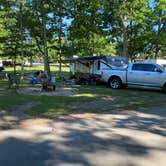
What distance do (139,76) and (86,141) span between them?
450 inches

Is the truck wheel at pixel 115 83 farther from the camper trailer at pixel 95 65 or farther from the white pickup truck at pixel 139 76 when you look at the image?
the camper trailer at pixel 95 65

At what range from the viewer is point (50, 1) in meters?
26.5

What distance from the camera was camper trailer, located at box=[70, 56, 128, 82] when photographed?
21.0 m

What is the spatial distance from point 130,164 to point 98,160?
544 mm

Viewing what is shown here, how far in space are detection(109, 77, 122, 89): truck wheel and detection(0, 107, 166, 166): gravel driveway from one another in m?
8.83

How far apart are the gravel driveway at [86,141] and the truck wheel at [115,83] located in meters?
8.83

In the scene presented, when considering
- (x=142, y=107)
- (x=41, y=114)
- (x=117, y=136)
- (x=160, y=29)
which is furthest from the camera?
(x=160, y=29)

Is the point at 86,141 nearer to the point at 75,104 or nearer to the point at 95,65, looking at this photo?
the point at 75,104

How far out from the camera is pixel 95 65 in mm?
21703

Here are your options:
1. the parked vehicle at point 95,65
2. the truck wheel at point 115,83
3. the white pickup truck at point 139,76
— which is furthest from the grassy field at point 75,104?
the parked vehicle at point 95,65

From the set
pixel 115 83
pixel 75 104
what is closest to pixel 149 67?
pixel 115 83

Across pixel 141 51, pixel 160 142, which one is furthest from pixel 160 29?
pixel 160 142

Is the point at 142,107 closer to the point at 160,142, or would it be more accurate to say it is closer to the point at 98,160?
the point at 160,142

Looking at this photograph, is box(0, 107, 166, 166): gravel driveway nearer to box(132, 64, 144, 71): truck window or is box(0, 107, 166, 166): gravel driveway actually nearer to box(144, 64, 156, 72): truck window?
box(144, 64, 156, 72): truck window
